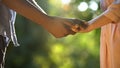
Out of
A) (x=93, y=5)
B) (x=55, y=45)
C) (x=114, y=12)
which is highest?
(x=93, y=5)

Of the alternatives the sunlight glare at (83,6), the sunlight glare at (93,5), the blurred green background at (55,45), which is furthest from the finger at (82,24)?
the sunlight glare at (83,6)

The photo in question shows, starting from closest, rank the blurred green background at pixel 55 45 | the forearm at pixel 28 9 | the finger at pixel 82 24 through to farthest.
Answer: the forearm at pixel 28 9
the finger at pixel 82 24
the blurred green background at pixel 55 45

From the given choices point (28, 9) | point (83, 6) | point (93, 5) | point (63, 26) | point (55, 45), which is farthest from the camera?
point (83, 6)

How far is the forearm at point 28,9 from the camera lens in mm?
1066

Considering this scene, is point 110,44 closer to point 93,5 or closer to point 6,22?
point 6,22

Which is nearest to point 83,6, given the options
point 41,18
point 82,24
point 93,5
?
point 93,5

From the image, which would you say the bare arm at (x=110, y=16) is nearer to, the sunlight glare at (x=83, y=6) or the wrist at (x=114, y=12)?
the wrist at (x=114, y=12)

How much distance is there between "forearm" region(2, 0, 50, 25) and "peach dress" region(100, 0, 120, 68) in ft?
0.85

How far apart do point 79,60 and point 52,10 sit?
823 millimetres

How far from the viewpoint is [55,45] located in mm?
4734

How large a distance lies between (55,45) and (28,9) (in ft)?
11.9

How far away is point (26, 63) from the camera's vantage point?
4234mm

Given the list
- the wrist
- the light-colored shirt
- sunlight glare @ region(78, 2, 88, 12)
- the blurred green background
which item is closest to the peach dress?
the wrist

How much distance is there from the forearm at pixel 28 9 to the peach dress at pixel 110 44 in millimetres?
260
